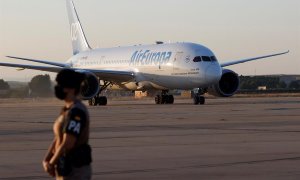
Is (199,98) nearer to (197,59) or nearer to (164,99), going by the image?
(197,59)

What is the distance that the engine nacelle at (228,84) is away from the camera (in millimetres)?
45406

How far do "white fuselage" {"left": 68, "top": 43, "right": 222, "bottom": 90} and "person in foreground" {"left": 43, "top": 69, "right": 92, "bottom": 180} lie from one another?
34.6m

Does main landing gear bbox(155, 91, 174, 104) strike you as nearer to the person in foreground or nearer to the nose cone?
the nose cone

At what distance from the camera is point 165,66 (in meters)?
44.2

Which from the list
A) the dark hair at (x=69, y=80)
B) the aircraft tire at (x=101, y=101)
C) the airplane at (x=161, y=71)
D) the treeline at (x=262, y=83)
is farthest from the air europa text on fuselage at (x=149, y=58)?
the treeline at (x=262, y=83)

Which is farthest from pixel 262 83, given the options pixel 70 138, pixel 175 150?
pixel 70 138

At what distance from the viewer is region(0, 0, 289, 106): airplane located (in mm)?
42656

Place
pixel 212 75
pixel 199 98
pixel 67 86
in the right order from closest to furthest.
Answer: pixel 67 86 → pixel 212 75 → pixel 199 98

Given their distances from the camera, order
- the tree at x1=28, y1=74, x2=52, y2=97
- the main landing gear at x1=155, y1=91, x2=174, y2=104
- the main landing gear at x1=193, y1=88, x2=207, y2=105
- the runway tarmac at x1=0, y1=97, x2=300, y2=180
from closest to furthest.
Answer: the runway tarmac at x1=0, y1=97, x2=300, y2=180 → the main landing gear at x1=193, y1=88, x2=207, y2=105 → the main landing gear at x1=155, y1=91, x2=174, y2=104 → the tree at x1=28, y1=74, x2=52, y2=97

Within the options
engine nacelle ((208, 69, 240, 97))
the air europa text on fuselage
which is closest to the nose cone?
the air europa text on fuselage

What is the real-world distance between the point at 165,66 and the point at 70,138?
122 feet

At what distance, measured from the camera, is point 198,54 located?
4322 cm

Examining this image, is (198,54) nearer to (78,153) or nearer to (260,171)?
(260,171)

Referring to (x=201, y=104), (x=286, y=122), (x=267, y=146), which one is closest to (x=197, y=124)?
(x=286, y=122)
